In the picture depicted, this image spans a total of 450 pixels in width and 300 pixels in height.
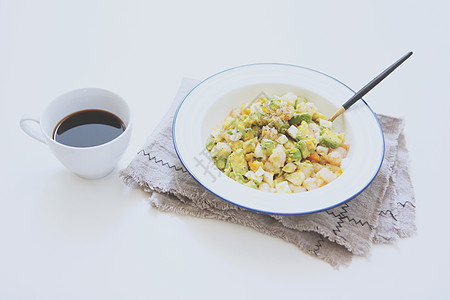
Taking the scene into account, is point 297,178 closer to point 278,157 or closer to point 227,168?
point 278,157

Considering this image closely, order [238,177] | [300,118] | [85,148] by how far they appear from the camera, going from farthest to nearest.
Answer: [300,118] → [238,177] → [85,148]

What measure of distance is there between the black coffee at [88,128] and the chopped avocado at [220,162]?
0.97 ft

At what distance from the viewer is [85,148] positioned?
1.07m

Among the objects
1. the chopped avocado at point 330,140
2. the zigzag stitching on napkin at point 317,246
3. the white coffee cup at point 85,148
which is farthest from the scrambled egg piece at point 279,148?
the white coffee cup at point 85,148

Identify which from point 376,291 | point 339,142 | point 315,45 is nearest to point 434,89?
point 315,45

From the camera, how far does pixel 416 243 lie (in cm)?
116

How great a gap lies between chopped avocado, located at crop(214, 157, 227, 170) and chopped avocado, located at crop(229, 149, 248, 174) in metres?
0.03

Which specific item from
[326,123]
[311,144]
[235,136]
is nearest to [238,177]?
[235,136]

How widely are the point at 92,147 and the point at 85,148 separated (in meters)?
0.02

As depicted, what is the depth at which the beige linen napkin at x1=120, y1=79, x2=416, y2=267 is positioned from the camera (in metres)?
1.12

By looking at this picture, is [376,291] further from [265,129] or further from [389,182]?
[265,129]

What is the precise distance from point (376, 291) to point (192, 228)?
0.52 metres

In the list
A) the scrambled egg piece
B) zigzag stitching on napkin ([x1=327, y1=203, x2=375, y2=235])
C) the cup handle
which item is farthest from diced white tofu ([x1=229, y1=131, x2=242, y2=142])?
the cup handle

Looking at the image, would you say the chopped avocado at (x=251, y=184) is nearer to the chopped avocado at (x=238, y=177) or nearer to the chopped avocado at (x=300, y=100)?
the chopped avocado at (x=238, y=177)
